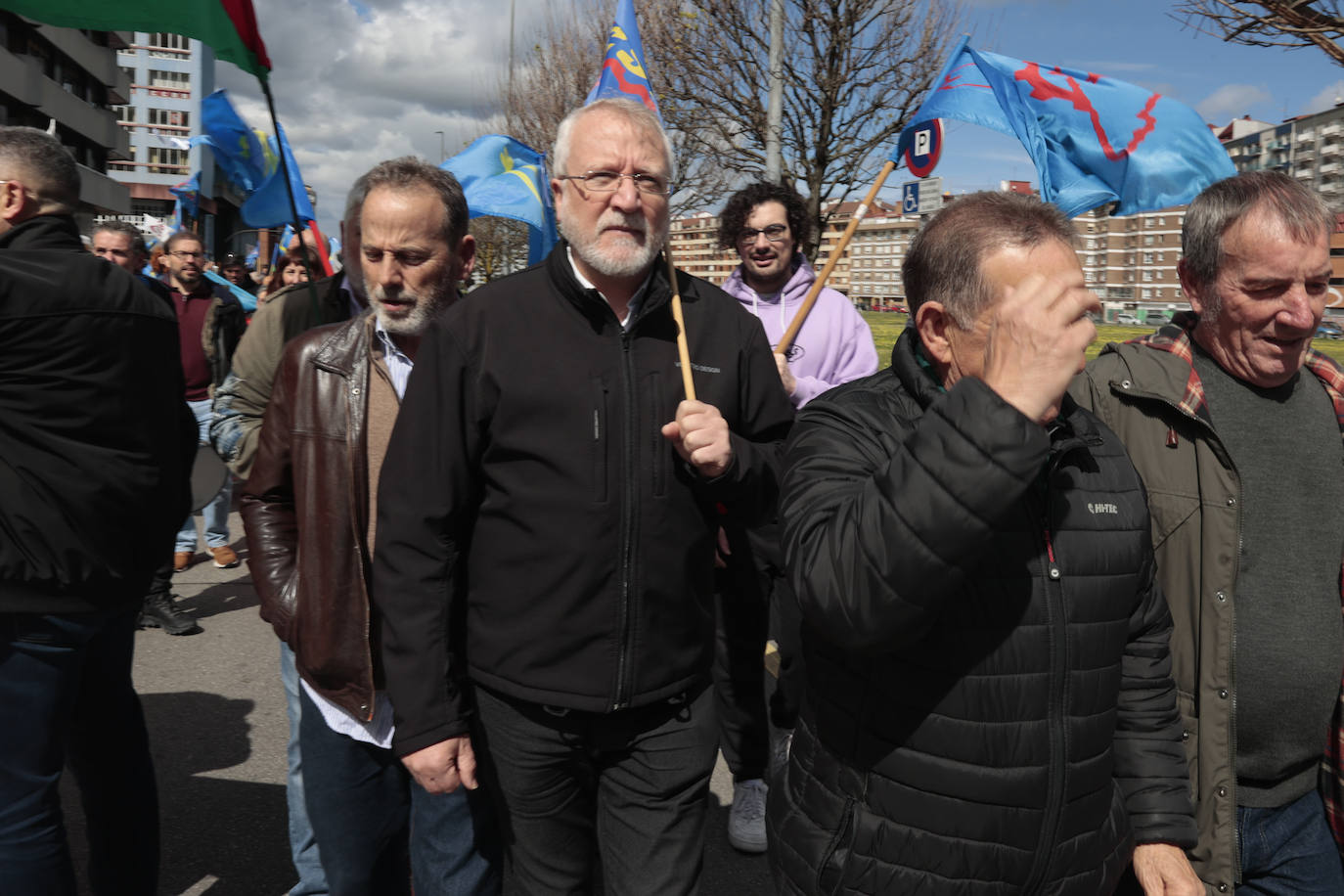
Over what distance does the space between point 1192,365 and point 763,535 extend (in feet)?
3.51

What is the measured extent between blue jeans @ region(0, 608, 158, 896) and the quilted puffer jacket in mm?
1711

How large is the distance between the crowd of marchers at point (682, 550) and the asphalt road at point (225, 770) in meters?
0.64

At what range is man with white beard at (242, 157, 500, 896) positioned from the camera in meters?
2.21

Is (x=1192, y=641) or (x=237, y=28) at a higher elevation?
(x=237, y=28)

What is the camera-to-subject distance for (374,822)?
236cm

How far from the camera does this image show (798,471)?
1.60 m

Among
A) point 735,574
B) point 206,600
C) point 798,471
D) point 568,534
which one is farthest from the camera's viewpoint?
point 206,600

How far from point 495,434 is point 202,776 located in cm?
275

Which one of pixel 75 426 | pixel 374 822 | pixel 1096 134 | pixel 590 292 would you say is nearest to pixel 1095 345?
pixel 1096 134

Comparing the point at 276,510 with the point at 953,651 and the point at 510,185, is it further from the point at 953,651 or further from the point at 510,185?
the point at 510,185

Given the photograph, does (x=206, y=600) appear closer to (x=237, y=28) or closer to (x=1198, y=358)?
(x=237, y=28)

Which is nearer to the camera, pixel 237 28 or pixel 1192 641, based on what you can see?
pixel 1192 641

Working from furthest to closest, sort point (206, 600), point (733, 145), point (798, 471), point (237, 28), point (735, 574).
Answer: point (733, 145) → point (206, 600) → point (735, 574) → point (237, 28) → point (798, 471)

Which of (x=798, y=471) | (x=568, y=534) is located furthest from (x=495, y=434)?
(x=798, y=471)
